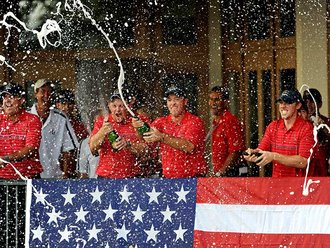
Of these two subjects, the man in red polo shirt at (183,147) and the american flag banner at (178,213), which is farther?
the man in red polo shirt at (183,147)

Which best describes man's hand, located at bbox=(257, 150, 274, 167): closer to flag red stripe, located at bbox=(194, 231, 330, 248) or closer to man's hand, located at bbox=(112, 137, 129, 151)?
flag red stripe, located at bbox=(194, 231, 330, 248)

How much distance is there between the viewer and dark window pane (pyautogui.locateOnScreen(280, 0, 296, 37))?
13891mm

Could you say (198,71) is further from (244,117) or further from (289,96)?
(289,96)

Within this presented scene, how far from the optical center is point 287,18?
1397 centimetres

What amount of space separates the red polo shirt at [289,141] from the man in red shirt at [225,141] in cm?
147

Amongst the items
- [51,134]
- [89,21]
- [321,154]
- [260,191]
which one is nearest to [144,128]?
[260,191]

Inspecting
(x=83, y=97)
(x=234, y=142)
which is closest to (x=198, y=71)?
(x=83, y=97)

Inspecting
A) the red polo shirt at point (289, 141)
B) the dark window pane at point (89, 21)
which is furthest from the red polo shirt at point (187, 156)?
the dark window pane at point (89, 21)

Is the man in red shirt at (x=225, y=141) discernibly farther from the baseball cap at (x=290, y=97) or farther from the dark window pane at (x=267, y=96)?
the dark window pane at (x=267, y=96)

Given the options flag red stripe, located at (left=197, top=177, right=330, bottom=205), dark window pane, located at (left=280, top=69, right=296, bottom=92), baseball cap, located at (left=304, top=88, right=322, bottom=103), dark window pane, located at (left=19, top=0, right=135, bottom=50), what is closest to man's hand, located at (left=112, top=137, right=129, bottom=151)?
flag red stripe, located at (left=197, top=177, right=330, bottom=205)

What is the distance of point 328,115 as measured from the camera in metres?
13.1

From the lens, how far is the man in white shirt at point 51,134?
12469 millimetres

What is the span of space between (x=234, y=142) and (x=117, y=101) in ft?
4.59

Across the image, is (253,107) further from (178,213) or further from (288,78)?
(178,213)
